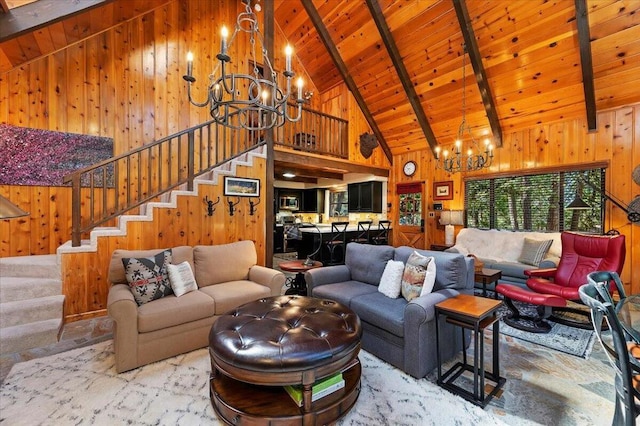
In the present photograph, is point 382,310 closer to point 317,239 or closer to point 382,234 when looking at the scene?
point 317,239

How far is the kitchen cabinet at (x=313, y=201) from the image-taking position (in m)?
9.68

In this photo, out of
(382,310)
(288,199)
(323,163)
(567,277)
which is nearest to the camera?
(382,310)

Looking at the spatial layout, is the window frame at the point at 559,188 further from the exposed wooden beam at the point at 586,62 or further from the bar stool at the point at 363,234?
the bar stool at the point at 363,234

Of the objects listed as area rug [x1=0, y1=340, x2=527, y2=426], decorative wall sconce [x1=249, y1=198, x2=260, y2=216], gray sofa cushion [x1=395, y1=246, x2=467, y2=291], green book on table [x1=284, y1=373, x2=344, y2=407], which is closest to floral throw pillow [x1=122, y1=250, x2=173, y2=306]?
area rug [x1=0, y1=340, x2=527, y2=426]

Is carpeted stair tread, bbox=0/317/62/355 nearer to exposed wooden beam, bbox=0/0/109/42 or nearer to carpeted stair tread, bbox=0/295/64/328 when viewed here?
carpeted stair tread, bbox=0/295/64/328

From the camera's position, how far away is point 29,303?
293cm

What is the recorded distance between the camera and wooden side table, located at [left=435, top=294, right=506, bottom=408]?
195cm

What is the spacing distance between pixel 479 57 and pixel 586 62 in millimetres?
1359

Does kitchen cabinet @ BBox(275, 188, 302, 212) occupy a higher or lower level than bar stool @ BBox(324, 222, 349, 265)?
higher

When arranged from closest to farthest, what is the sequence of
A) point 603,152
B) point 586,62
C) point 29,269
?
point 29,269
point 586,62
point 603,152

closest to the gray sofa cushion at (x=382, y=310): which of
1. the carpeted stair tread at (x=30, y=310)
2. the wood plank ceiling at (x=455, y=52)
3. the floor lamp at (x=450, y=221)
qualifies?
the carpeted stair tread at (x=30, y=310)

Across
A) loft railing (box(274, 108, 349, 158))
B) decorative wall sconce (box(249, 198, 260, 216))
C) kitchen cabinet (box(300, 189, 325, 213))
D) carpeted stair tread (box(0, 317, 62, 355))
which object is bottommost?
carpeted stair tread (box(0, 317, 62, 355))

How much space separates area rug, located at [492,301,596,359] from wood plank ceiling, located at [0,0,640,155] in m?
3.44

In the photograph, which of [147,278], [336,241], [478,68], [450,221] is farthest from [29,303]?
[478,68]
